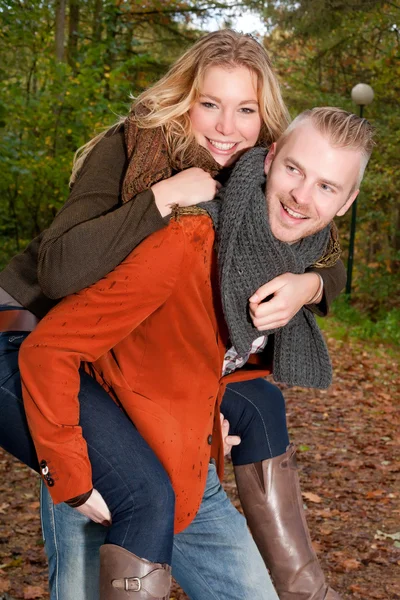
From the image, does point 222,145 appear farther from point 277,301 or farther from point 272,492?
point 272,492

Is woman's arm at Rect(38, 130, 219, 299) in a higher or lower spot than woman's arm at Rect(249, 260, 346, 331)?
higher

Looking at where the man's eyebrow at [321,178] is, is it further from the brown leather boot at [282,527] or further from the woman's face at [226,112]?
the brown leather boot at [282,527]

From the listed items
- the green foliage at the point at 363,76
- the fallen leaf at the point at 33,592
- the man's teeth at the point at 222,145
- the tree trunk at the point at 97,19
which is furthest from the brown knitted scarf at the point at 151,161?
the green foliage at the point at 363,76

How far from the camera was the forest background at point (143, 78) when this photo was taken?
9820 millimetres

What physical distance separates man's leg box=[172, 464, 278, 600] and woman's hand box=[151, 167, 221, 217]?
0.95 meters

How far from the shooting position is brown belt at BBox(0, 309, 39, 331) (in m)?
2.54

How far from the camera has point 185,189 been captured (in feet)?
7.50

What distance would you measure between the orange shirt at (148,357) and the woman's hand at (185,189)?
94 mm

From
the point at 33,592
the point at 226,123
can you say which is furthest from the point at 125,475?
the point at 33,592

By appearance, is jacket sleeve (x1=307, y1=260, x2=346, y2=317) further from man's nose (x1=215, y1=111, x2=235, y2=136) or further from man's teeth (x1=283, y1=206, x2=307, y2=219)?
man's nose (x1=215, y1=111, x2=235, y2=136)

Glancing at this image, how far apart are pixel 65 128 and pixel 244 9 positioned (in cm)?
617

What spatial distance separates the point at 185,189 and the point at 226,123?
49 centimetres

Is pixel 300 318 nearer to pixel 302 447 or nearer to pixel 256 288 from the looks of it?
pixel 256 288

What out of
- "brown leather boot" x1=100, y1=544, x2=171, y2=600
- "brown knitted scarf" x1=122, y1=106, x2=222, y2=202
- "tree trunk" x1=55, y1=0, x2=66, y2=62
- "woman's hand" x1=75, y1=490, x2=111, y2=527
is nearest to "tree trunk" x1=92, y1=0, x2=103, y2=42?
"tree trunk" x1=55, y1=0, x2=66, y2=62
